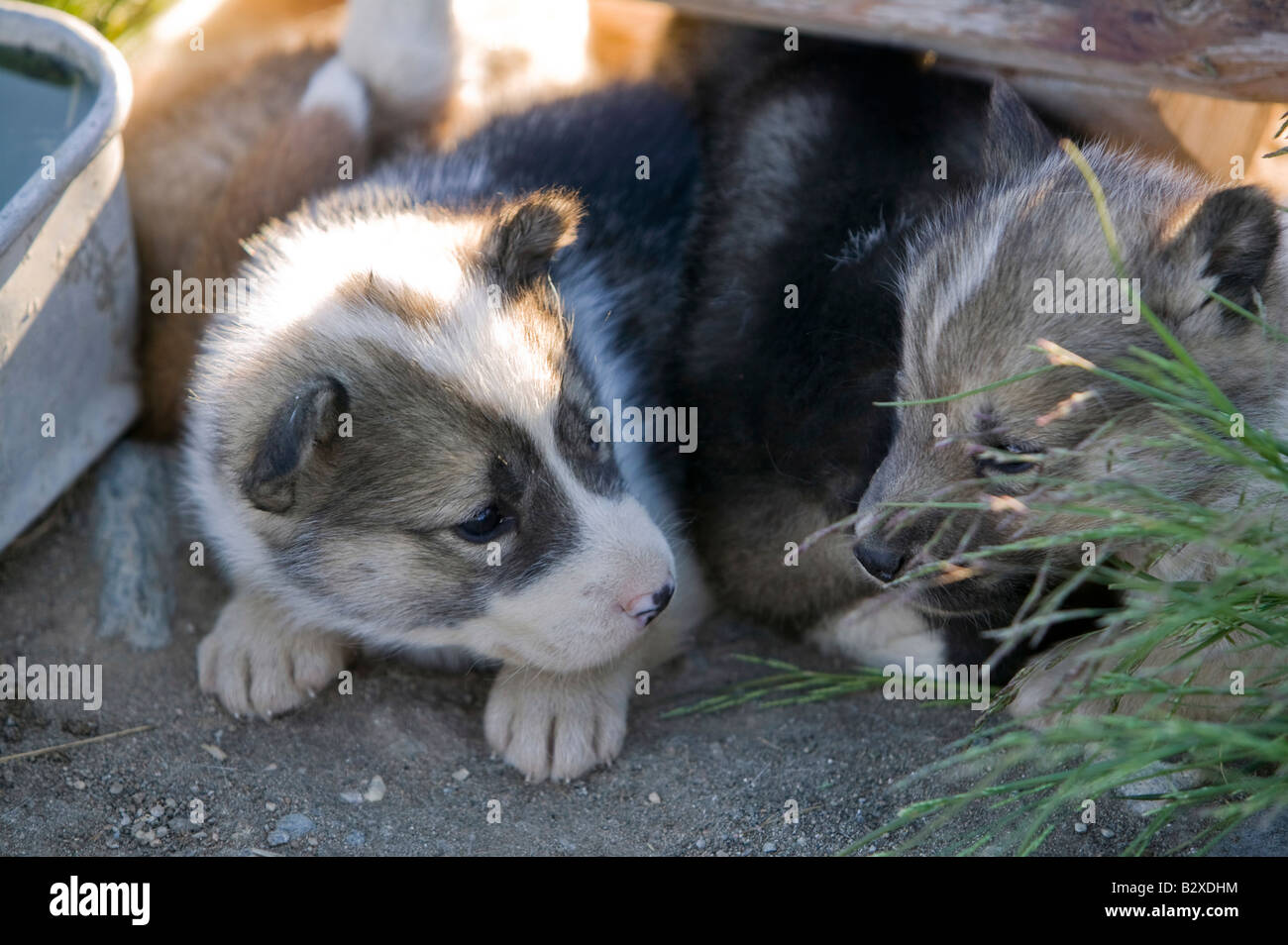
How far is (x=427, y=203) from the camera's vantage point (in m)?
3.57

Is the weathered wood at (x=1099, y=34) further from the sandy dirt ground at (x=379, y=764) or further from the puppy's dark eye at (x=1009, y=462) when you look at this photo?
the sandy dirt ground at (x=379, y=764)

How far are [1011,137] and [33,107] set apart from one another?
2.78 metres

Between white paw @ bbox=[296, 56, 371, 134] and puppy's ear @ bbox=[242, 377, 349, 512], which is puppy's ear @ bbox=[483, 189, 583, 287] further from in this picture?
white paw @ bbox=[296, 56, 371, 134]

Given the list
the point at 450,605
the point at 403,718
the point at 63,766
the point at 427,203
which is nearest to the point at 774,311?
the point at 427,203

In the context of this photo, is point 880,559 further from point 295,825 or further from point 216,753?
point 216,753

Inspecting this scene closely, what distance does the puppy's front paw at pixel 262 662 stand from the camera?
340 centimetres

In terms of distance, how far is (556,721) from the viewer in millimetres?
3273

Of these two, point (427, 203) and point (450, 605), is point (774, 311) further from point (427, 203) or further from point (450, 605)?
point (450, 605)

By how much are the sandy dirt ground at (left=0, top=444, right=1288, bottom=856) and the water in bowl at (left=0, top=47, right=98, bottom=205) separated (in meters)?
1.05

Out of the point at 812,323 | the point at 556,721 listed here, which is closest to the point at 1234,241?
the point at 812,323

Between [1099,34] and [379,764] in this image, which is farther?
[1099,34]

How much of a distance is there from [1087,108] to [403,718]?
2729 mm

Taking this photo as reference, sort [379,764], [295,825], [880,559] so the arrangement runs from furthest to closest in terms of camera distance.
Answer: [379,764]
[295,825]
[880,559]

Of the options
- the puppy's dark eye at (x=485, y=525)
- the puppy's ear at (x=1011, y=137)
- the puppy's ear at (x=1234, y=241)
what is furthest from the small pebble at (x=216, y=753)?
the puppy's ear at (x=1234, y=241)
